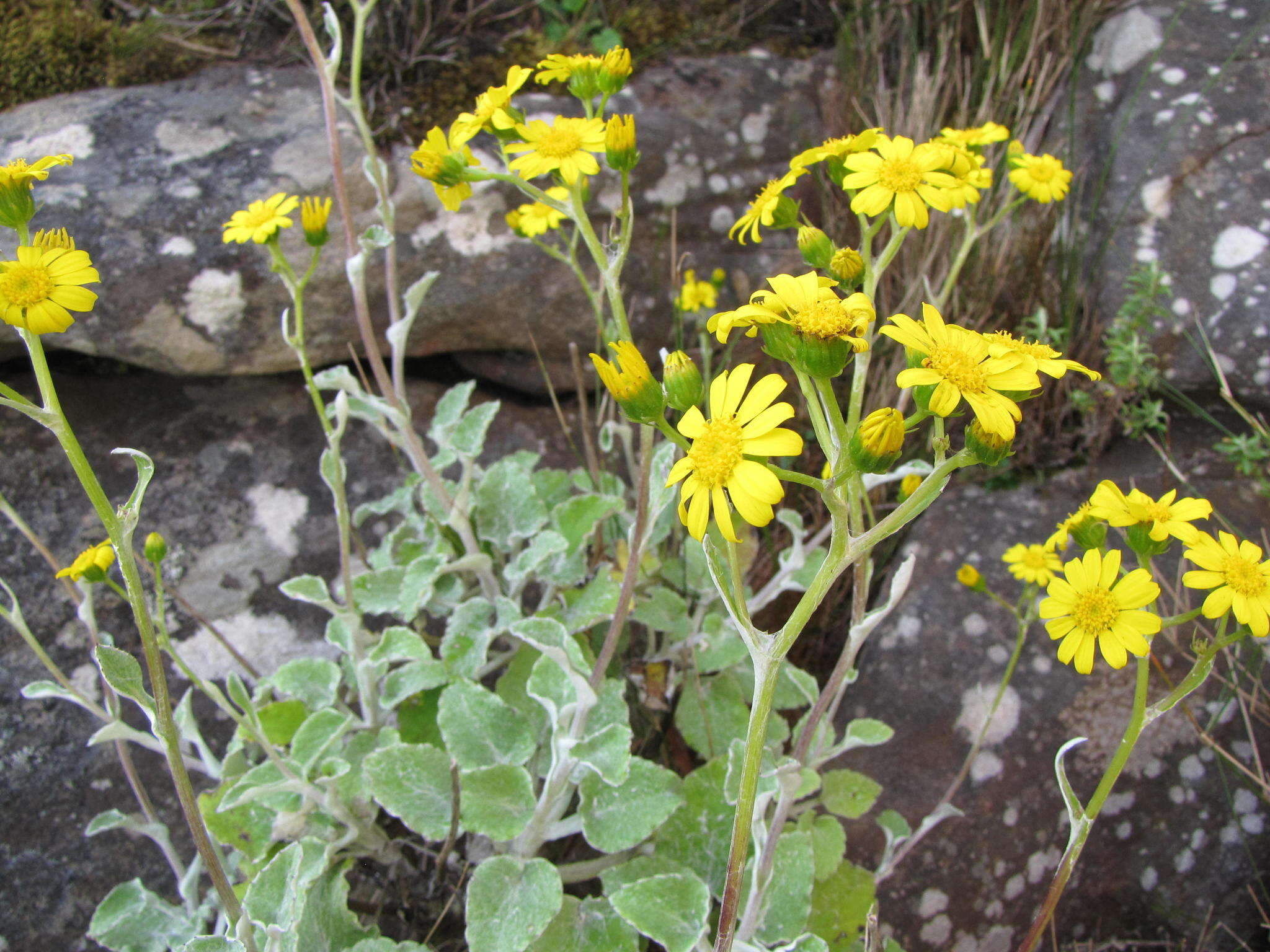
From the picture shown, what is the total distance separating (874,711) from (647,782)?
65 cm

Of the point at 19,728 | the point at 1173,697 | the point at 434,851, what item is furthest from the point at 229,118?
the point at 1173,697

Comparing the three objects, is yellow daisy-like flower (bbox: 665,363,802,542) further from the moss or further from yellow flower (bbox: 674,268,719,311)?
→ the moss

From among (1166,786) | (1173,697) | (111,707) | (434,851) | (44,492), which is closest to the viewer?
(1173,697)

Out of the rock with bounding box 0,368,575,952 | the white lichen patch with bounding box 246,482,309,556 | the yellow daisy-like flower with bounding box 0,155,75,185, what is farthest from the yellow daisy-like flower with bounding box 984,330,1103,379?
the white lichen patch with bounding box 246,482,309,556

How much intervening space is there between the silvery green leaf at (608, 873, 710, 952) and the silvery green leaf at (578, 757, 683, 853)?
5.1 inches

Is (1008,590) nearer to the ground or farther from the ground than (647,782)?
nearer to the ground

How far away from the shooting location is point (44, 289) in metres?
0.79

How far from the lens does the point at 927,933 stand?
4.78 feet

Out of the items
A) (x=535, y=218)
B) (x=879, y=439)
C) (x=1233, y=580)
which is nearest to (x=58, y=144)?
(x=535, y=218)

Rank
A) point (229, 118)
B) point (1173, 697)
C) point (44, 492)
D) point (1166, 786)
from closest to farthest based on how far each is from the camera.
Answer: point (1173, 697), point (1166, 786), point (44, 492), point (229, 118)

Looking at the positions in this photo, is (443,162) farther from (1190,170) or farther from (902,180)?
(1190,170)

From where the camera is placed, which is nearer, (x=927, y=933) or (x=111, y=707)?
(x=111, y=707)

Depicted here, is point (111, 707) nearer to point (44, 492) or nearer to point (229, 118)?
point (44, 492)

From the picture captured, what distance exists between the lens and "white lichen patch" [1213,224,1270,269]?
1932mm
